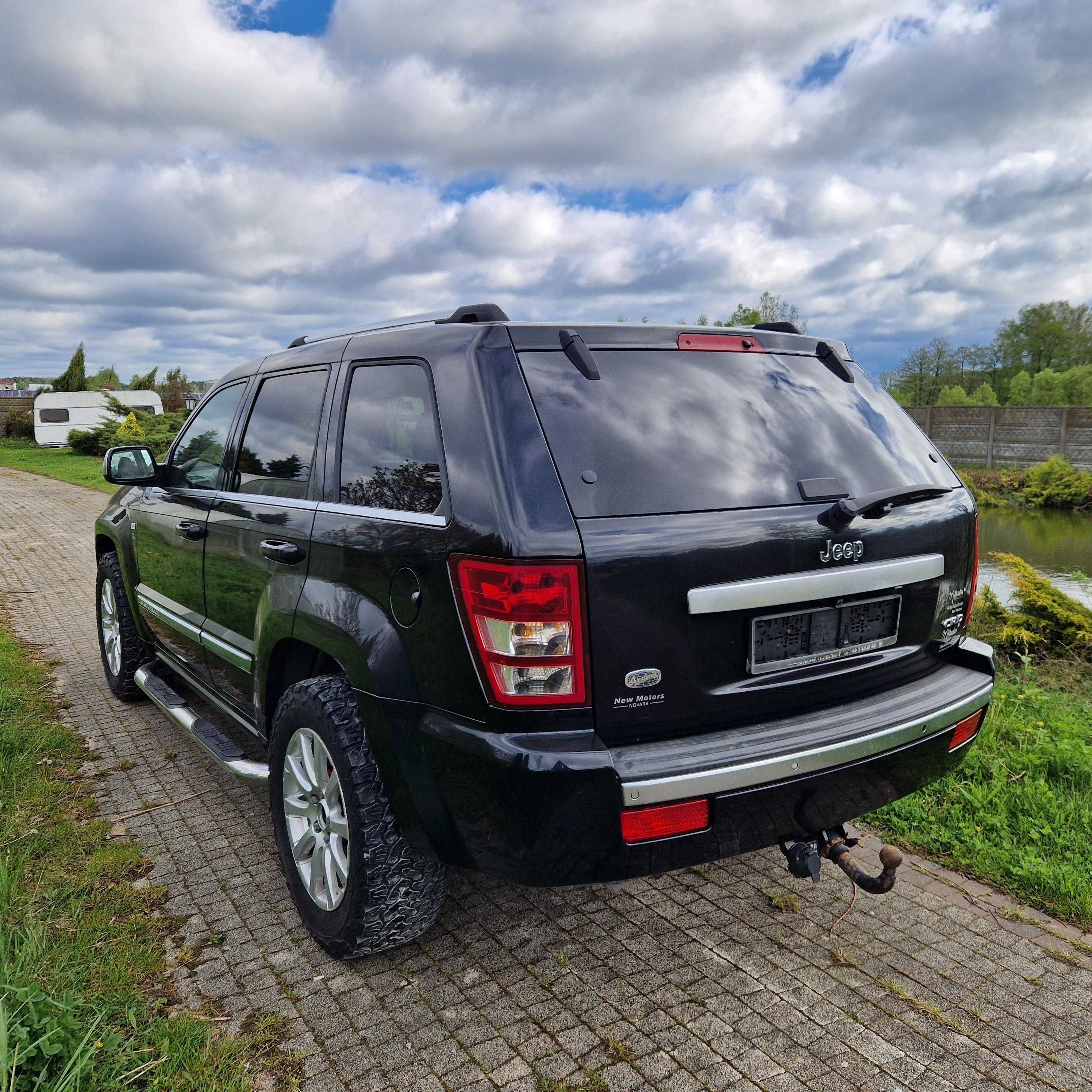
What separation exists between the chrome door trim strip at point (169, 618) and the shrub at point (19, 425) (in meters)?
47.5

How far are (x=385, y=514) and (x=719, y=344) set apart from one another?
3.79 ft

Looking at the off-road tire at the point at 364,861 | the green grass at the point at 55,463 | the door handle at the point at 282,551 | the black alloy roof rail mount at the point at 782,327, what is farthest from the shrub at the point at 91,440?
the black alloy roof rail mount at the point at 782,327

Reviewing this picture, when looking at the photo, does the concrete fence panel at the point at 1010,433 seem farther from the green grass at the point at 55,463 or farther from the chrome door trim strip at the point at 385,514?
the chrome door trim strip at the point at 385,514

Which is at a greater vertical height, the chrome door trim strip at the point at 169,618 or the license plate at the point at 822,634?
the license plate at the point at 822,634

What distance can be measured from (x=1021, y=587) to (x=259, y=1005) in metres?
6.30

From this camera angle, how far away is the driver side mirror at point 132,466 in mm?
4477

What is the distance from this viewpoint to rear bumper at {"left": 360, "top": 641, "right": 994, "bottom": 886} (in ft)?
7.27

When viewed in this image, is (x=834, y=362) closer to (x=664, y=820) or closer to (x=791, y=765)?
(x=791, y=765)

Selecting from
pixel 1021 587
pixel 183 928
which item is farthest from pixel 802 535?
pixel 1021 587

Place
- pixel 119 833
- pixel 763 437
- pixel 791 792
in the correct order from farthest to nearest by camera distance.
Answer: pixel 119 833 < pixel 763 437 < pixel 791 792

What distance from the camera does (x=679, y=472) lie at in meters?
2.47

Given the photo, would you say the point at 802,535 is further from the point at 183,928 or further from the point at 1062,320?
the point at 1062,320

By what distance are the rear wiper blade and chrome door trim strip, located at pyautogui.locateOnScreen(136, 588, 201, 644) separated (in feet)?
9.09

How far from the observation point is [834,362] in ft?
10.3
